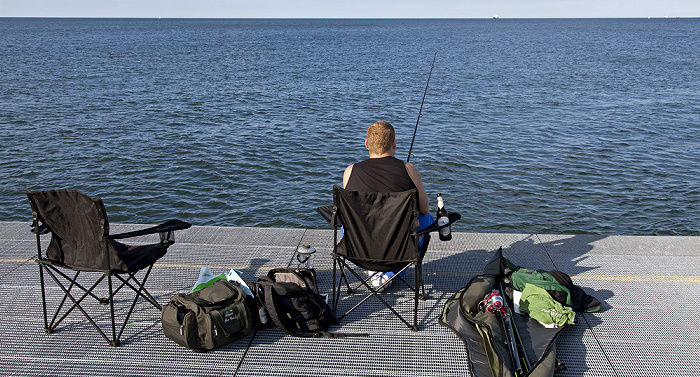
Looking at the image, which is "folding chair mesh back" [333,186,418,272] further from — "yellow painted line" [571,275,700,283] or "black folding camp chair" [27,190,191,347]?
"yellow painted line" [571,275,700,283]

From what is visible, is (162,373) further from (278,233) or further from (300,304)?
(278,233)

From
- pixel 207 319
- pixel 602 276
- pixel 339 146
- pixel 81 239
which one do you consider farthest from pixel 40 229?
pixel 339 146

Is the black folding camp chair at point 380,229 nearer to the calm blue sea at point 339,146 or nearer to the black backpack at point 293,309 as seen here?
the black backpack at point 293,309

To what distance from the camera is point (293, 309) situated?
3445mm

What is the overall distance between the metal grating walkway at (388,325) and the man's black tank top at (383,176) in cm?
87

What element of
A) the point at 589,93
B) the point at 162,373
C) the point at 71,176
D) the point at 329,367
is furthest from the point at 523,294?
the point at 589,93

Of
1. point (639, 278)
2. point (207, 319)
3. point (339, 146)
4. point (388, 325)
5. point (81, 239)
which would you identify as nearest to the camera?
point (207, 319)

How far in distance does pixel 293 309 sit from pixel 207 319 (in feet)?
1.77

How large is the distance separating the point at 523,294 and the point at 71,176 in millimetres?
10215

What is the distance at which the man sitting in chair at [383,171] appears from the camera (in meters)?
3.63

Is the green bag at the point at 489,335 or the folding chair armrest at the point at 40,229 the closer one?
the green bag at the point at 489,335

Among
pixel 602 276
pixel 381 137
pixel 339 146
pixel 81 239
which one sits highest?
pixel 381 137

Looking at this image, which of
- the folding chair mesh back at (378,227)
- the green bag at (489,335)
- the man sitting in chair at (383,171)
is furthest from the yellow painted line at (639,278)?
the folding chair mesh back at (378,227)

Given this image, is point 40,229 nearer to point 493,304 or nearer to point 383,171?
point 383,171
